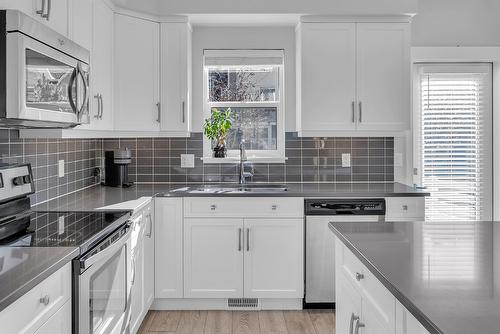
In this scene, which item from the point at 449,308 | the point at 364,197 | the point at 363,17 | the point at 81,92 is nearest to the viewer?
the point at 449,308

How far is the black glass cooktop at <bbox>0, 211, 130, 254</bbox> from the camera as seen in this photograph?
188 cm

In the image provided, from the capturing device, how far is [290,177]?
165 inches

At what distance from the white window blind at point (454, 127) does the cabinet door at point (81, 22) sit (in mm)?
2582

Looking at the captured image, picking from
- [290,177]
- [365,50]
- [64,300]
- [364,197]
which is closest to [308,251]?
[364,197]

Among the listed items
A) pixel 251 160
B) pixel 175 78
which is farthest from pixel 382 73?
pixel 175 78

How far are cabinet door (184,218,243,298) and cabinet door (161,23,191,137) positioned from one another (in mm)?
764

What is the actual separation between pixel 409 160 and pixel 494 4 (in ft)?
4.72

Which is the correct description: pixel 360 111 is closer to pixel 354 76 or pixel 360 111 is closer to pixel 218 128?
pixel 354 76

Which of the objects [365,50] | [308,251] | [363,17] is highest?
[363,17]

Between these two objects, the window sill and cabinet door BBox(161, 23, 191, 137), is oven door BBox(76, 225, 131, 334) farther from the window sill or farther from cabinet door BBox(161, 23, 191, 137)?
the window sill

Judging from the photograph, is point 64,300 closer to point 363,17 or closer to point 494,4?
point 363,17

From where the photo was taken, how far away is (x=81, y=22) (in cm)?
286

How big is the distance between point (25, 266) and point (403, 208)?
8.77 ft

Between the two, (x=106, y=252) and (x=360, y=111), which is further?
(x=360, y=111)
